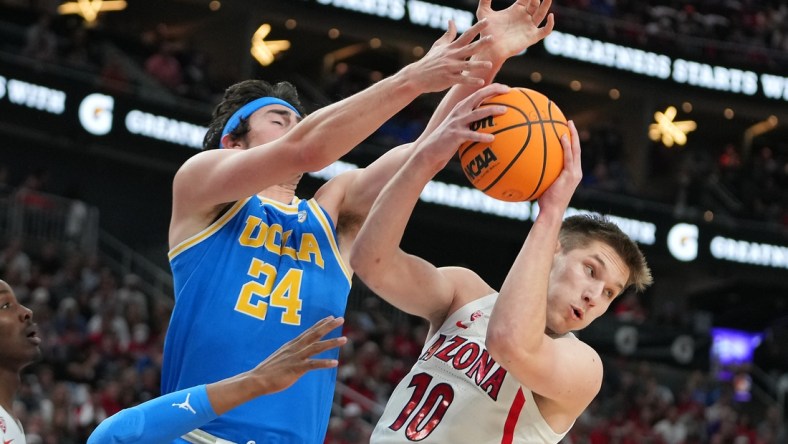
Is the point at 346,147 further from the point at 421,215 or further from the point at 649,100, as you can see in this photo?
the point at 649,100

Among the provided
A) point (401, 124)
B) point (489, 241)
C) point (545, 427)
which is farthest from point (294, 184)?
point (489, 241)

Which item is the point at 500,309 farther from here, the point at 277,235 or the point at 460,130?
the point at 277,235

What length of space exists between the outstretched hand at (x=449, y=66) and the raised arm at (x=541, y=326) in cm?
39

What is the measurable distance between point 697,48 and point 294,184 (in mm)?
21961

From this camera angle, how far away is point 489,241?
26531mm

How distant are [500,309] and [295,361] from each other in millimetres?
675

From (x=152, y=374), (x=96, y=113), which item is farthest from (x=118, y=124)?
(x=152, y=374)

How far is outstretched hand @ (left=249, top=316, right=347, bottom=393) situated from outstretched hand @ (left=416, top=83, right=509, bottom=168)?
0.65 m

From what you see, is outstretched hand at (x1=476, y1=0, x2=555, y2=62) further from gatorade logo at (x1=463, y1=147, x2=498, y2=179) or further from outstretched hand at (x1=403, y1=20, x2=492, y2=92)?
gatorade logo at (x1=463, y1=147, x2=498, y2=179)

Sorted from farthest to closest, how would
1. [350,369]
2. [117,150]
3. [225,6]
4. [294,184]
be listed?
[225,6], [117,150], [350,369], [294,184]

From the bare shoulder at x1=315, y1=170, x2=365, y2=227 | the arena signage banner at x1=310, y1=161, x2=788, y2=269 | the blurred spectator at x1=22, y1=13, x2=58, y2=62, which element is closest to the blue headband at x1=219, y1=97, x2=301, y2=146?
the bare shoulder at x1=315, y1=170, x2=365, y2=227

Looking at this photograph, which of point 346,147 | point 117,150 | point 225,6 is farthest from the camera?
point 225,6


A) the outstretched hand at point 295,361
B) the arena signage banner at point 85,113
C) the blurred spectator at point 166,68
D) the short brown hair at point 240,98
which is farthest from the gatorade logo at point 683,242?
the outstretched hand at point 295,361

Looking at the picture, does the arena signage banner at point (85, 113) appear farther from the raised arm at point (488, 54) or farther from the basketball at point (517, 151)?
the basketball at point (517, 151)
